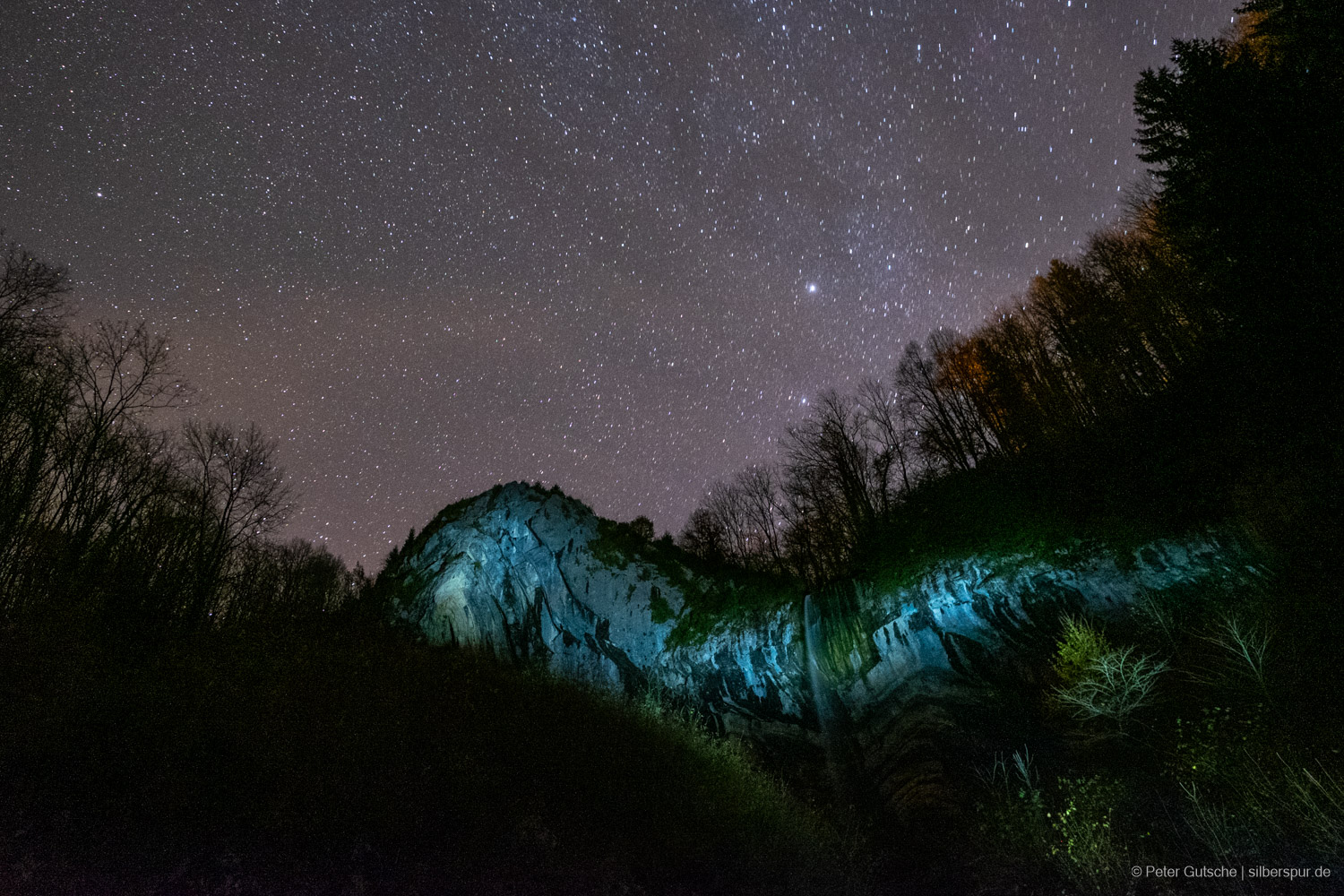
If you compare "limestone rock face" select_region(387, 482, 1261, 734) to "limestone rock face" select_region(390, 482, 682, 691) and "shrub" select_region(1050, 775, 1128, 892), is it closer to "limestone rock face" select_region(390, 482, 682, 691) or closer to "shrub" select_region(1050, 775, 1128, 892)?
"limestone rock face" select_region(390, 482, 682, 691)

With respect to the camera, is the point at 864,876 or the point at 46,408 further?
the point at 46,408

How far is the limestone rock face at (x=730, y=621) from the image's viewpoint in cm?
1666

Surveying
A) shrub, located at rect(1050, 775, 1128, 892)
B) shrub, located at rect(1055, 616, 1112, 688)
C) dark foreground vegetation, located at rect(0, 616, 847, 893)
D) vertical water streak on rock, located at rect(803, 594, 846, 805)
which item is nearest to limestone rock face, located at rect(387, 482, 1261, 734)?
vertical water streak on rock, located at rect(803, 594, 846, 805)

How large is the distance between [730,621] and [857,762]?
245 inches

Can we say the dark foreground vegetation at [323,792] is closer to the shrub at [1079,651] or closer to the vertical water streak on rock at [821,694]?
the vertical water streak on rock at [821,694]

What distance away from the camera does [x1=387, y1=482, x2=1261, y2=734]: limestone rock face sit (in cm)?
1666

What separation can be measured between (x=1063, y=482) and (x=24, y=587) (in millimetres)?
31790

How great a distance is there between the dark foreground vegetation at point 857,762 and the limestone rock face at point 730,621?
2.57 ft

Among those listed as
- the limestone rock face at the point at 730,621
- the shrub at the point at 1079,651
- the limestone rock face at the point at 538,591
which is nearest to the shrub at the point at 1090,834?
the shrub at the point at 1079,651

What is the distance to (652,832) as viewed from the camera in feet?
31.6

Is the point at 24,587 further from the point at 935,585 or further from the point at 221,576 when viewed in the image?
the point at 935,585

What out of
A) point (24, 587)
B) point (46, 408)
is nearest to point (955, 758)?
point (24, 587)

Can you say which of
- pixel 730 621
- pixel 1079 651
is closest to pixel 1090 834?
pixel 1079 651

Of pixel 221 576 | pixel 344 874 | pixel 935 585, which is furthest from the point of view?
pixel 221 576
